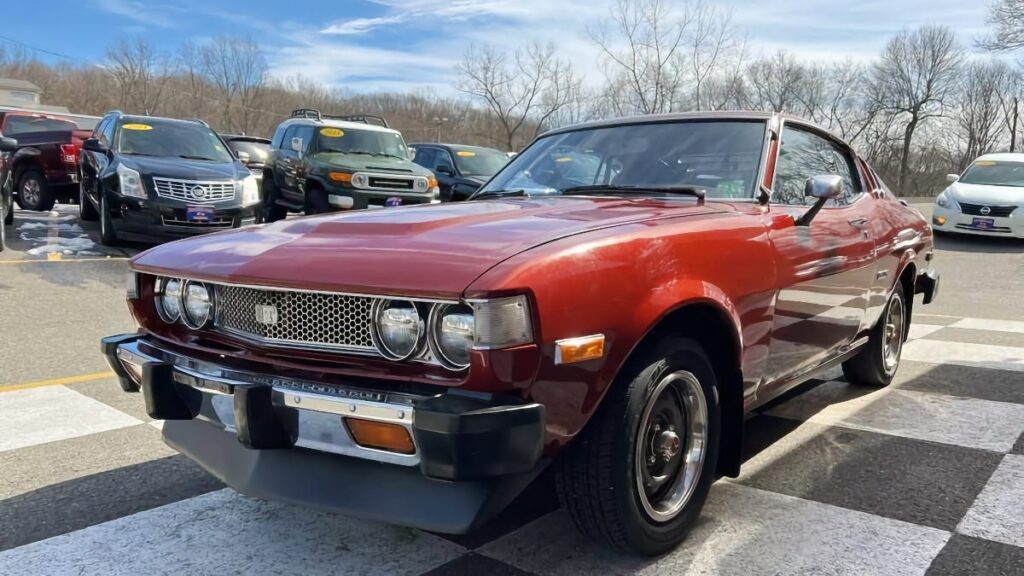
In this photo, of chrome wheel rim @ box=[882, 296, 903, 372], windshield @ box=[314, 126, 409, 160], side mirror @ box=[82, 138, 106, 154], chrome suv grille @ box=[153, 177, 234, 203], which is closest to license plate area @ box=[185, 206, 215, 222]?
chrome suv grille @ box=[153, 177, 234, 203]

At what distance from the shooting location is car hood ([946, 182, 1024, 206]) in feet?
43.8

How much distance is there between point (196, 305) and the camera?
271 centimetres

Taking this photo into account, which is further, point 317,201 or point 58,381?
point 317,201

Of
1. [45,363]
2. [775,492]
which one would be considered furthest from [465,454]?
[45,363]

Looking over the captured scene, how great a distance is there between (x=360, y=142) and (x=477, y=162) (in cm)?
283

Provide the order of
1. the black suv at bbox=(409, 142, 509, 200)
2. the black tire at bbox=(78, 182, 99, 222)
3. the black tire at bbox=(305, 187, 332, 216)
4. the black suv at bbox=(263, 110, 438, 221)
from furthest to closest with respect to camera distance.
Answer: the black suv at bbox=(409, 142, 509, 200) → the black tire at bbox=(305, 187, 332, 216) → the black suv at bbox=(263, 110, 438, 221) → the black tire at bbox=(78, 182, 99, 222)

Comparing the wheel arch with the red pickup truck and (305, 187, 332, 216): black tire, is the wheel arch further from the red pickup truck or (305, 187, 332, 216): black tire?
the red pickup truck

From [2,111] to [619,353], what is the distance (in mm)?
19178

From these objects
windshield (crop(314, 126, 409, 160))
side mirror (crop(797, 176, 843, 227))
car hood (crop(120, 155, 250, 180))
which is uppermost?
windshield (crop(314, 126, 409, 160))


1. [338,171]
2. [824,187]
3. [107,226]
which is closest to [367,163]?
[338,171]

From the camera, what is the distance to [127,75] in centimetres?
5888

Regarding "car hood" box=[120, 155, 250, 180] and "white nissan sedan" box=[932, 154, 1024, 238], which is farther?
"white nissan sedan" box=[932, 154, 1024, 238]

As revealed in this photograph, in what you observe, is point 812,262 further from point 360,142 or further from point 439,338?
point 360,142

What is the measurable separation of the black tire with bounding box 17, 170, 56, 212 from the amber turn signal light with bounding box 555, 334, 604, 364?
1304cm
